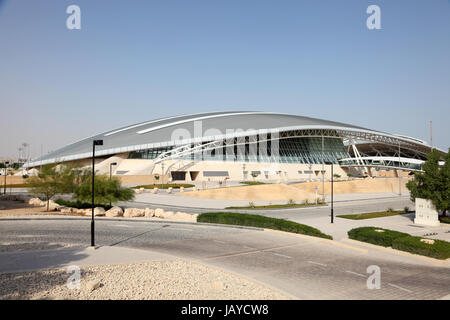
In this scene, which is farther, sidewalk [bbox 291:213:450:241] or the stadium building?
the stadium building

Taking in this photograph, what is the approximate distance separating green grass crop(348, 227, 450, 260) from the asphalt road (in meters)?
0.89

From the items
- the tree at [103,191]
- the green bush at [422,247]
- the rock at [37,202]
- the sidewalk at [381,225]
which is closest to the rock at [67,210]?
the tree at [103,191]

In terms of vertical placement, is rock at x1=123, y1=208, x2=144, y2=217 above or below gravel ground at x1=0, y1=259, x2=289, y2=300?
above

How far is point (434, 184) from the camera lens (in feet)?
82.9

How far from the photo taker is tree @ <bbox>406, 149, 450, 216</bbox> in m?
24.8

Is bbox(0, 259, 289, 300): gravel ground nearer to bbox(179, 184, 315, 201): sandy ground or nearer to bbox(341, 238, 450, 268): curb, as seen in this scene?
bbox(341, 238, 450, 268): curb

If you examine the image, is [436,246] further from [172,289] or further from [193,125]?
[193,125]

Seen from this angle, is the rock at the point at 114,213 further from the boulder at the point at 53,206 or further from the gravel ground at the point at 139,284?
the gravel ground at the point at 139,284

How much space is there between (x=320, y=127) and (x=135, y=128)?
3954 cm

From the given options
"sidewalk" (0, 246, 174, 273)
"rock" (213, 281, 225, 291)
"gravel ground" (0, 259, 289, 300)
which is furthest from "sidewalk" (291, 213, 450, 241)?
"sidewalk" (0, 246, 174, 273)

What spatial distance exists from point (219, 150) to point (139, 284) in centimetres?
5301

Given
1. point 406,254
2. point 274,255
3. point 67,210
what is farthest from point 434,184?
point 67,210

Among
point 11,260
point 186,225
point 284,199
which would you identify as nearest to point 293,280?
point 11,260

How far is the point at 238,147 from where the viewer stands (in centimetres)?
6538
